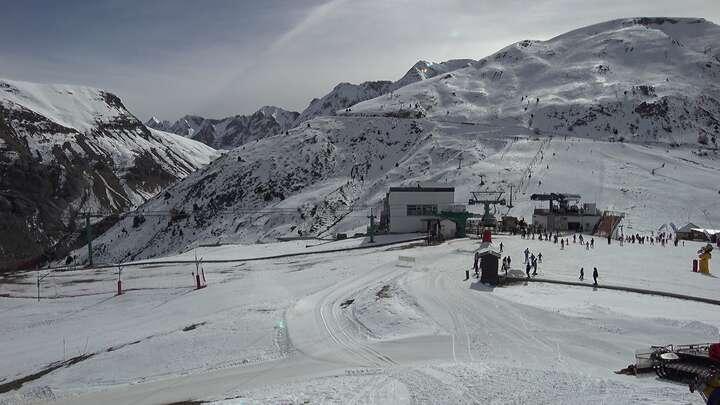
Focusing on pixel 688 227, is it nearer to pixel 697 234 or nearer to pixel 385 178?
pixel 697 234

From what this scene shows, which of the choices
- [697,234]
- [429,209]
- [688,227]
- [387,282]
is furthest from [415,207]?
[688,227]

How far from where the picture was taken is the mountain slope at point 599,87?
12169 centimetres

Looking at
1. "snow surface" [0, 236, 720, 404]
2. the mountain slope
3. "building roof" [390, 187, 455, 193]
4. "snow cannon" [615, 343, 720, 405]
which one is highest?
the mountain slope

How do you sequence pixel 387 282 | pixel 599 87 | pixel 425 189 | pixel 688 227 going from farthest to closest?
pixel 599 87 < pixel 425 189 < pixel 688 227 < pixel 387 282

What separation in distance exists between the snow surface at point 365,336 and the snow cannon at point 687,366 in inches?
22.8

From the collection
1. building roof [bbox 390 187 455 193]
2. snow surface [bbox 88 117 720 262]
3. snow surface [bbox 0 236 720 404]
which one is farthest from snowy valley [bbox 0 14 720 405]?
building roof [bbox 390 187 455 193]

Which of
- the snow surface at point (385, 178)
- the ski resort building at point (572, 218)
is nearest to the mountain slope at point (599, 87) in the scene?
the snow surface at point (385, 178)

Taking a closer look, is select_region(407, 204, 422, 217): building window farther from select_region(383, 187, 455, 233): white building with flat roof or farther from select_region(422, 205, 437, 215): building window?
select_region(422, 205, 437, 215): building window

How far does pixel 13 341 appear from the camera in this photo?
31.4 m

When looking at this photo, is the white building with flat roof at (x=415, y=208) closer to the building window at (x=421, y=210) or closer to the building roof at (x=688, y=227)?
the building window at (x=421, y=210)

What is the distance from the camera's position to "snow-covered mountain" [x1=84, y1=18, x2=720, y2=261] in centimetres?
8388

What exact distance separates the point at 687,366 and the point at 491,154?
91.4 meters

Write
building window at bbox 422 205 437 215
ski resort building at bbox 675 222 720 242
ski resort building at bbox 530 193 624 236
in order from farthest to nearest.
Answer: ski resort building at bbox 530 193 624 236
building window at bbox 422 205 437 215
ski resort building at bbox 675 222 720 242

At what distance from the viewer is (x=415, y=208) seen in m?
63.1
